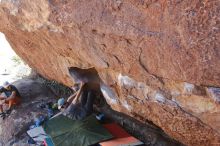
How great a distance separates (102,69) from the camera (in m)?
4.41

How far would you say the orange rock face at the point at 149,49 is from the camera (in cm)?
309

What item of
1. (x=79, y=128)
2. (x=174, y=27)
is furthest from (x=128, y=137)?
(x=174, y=27)

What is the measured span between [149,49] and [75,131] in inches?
106

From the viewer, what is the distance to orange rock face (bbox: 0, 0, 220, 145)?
3.09 metres

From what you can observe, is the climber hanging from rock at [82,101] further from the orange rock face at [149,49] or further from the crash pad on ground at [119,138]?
the orange rock face at [149,49]

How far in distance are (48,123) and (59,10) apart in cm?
258

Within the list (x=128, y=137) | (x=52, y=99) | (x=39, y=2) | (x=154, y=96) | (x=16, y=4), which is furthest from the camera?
(x=52, y=99)

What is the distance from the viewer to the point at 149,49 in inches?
139

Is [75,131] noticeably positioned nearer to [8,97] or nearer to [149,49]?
[8,97]

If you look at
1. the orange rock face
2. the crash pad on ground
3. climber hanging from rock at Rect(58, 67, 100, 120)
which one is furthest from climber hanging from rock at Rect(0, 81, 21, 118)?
the orange rock face

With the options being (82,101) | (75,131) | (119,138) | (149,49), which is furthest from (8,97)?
(149,49)

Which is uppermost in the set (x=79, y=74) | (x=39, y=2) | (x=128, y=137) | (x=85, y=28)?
(x=39, y=2)

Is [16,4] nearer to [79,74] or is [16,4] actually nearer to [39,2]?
[39,2]

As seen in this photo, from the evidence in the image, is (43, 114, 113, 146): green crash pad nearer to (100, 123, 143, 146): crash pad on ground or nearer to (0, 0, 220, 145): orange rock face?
(100, 123, 143, 146): crash pad on ground
